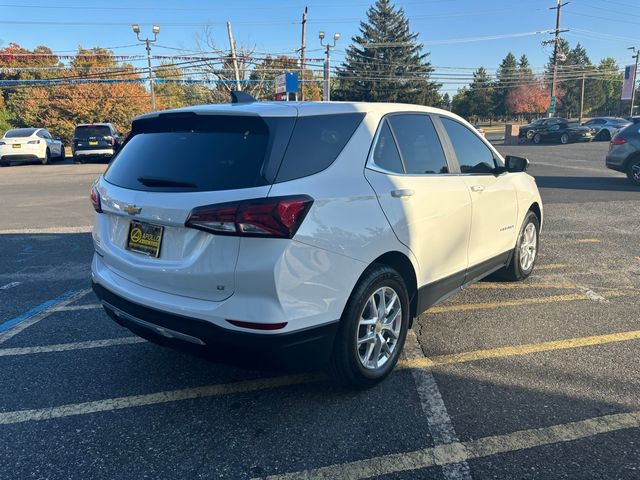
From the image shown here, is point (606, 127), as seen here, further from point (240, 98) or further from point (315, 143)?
point (315, 143)

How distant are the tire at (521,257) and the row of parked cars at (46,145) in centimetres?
1866

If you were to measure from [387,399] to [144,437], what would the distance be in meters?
1.40

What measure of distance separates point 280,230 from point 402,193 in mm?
1041

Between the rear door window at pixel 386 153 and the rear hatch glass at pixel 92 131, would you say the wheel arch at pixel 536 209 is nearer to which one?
the rear door window at pixel 386 153

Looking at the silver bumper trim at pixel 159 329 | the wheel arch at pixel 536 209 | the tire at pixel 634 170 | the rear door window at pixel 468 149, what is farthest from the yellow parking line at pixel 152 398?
the tire at pixel 634 170

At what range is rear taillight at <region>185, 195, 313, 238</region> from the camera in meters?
2.48

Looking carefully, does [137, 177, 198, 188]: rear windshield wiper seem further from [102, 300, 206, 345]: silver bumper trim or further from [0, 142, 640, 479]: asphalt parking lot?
[0, 142, 640, 479]: asphalt parking lot

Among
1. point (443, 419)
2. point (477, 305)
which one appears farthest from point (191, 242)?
point (477, 305)

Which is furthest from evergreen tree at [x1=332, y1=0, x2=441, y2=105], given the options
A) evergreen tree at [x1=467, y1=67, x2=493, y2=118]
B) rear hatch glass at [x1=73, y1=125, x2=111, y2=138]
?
rear hatch glass at [x1=73, y1=125, x2=111, y2=138]

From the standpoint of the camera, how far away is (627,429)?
276 cm

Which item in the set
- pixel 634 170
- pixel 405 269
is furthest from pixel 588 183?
pixel 405 269

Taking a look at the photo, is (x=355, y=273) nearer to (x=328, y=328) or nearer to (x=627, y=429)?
(x=328, y=328)

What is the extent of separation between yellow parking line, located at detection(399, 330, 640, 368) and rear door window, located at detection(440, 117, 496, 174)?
1409 mm

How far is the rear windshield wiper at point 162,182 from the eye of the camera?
2703 mm
